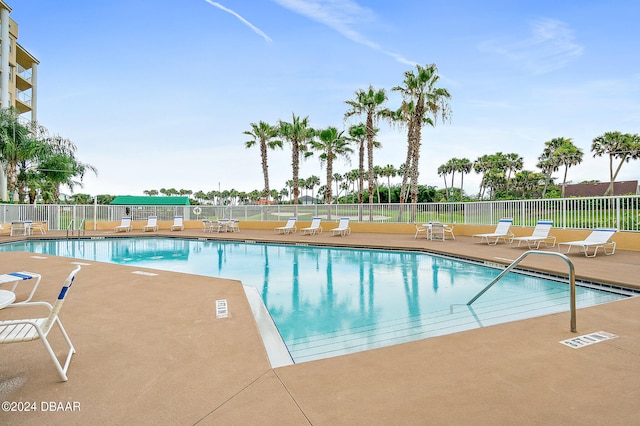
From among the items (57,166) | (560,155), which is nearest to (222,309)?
(57,166)

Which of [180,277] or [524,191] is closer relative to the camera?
[180,277]

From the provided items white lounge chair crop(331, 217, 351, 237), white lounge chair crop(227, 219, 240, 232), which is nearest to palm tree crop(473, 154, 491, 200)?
white lounge chair crop(331, 217, 351, 237)

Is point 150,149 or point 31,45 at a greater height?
point 31,45

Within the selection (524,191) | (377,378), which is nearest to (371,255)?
(377,378)

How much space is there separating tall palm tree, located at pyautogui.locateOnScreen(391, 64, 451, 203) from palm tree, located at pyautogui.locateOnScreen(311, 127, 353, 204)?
210 inches

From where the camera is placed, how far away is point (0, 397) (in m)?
2.21

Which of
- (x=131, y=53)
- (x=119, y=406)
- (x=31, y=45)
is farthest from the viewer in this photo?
(x=31, y=45)

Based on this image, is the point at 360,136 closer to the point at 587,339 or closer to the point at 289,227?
the point at 289,227

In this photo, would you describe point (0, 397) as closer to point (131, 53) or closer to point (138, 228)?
point (131, 53)

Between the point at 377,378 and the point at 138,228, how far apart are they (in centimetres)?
2208

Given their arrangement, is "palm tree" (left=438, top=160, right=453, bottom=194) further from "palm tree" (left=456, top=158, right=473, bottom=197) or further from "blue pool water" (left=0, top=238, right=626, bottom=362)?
"blue pool water" (left=0, top=238, right=626, bottom=362)

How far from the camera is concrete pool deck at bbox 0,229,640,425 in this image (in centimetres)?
198

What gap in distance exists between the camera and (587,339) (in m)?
3.16

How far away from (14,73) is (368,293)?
123ft
